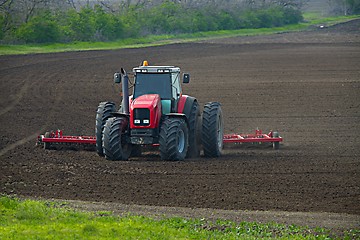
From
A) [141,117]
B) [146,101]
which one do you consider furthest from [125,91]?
[141,117]

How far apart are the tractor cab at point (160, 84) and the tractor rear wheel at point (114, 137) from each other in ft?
3.45

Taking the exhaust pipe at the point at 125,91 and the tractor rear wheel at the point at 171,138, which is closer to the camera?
the tractor rear wheel at the point at 171,138

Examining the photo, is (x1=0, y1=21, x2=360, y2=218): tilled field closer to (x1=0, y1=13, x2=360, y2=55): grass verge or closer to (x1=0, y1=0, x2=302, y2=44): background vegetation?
(x1=0, y1=13, x2=360, y2=55): grass verge

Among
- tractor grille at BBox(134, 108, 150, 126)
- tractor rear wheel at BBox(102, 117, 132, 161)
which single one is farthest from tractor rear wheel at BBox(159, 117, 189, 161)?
tractor rear wheel at BBox(102, 117, 132, 161)

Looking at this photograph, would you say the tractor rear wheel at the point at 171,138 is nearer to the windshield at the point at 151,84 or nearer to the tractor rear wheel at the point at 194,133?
the tractor rear wheel at the point at 194,133

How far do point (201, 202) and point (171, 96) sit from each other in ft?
18.0

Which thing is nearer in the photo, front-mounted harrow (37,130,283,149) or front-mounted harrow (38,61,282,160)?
front-mounted harrow (38,61,282,160)

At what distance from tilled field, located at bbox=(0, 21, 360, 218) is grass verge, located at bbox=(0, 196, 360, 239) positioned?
182 cm

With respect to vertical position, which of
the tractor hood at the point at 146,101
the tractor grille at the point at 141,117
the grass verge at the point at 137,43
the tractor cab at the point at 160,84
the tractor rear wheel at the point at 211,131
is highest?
the tractor cab at the point at 160,84

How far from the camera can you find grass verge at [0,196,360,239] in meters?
10.8

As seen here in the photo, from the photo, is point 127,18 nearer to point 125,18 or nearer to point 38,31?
point 125,18

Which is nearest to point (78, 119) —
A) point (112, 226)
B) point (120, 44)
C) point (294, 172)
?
point (294, 172)

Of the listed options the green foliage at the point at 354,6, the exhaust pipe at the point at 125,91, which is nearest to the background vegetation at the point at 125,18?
the green foliage at the point at 354,6

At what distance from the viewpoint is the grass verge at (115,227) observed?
1084cm
